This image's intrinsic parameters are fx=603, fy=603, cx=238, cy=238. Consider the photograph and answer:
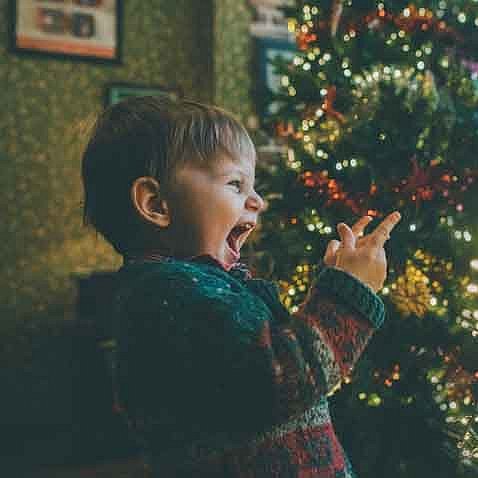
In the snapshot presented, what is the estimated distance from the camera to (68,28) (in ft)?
10.5

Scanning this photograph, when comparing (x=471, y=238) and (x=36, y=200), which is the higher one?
(x=471, y=238)

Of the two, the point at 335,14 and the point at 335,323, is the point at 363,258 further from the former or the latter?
the point at 335,14

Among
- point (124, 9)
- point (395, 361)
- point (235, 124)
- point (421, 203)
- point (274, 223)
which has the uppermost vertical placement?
point (124, 9)

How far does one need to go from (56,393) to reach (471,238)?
7.51 ft

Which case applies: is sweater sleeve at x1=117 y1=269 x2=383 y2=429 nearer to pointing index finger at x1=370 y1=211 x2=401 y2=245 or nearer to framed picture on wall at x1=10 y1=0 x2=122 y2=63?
pointing index finger at x1=370 y1=211 x2=401 y2=245

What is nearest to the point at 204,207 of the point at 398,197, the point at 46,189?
the point at 398,197

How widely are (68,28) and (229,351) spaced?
9.75 feet

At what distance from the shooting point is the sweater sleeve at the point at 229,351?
26.3 inches

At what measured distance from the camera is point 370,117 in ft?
6.10

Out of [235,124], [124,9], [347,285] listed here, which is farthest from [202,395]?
Answer: [124,9]

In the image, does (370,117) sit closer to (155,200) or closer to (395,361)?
(395,361)

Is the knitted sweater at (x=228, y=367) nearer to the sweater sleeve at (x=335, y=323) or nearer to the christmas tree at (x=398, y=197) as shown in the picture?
the sweater sleeve at (x=335, y=323)

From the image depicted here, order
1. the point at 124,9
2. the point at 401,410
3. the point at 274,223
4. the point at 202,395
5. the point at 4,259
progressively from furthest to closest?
the point at 124,9 → the point at 4,259 → the point at 274,223 → the point at 401,410 → the point at 202,395

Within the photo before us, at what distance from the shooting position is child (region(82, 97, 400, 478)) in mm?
Answer: 676
